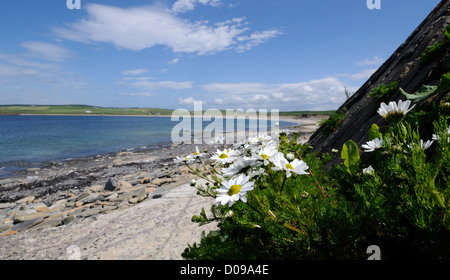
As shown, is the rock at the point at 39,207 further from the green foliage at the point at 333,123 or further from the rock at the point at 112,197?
the green foliage at the point at 333,123

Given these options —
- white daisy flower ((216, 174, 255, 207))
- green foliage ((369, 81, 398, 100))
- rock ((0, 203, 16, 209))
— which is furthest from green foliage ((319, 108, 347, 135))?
rock ((0, 203, 16, 209))

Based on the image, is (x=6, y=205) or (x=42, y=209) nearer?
(x=42, y=209)

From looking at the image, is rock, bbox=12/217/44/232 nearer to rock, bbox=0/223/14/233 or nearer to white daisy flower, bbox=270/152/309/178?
rock, bbox=0/223/14/233

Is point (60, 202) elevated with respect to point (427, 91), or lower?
lower

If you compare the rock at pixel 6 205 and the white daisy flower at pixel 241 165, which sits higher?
the white daisy flower at pixel 241 165

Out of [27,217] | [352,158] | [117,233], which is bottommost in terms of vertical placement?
[27,217]

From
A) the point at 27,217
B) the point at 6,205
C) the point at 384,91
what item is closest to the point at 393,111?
the point at 384,91

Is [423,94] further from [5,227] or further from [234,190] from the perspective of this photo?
[5,227]

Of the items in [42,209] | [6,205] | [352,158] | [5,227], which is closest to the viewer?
[352,158]

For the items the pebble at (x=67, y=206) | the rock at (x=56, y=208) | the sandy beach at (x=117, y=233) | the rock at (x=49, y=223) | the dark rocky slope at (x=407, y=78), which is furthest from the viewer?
the rock at (x=56, y=208)

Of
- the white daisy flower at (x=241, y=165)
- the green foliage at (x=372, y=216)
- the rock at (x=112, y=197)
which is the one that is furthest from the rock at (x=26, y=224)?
the white daisy flower at (x=241, y=165)

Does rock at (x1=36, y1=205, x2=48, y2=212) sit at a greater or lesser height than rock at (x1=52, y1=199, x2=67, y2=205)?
greater

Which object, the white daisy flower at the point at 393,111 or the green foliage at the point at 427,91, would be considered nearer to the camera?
the white daisy flower at the point at 393,111

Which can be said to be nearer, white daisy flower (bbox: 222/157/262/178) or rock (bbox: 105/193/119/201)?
white daisy flower (bbox: 222/157/262/178)
